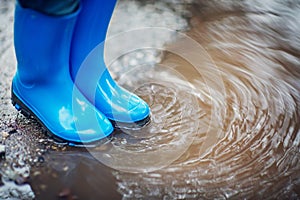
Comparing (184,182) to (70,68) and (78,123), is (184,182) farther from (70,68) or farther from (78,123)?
(70,68)

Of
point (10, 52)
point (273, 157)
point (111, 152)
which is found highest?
point (273, 157)

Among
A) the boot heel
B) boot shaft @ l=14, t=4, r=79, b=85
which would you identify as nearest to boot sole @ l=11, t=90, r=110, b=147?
the boot heel

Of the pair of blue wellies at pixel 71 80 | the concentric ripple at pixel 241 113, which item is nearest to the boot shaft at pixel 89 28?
the pair of blue wellies at pixel 71 80

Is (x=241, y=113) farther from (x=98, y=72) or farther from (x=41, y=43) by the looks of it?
(x=41, y=43)

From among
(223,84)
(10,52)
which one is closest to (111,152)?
(223,84)

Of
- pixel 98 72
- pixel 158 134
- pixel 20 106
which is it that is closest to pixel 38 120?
pixel 20 106

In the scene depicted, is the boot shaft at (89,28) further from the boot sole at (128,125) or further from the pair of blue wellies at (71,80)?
the boot sole at (128,125)

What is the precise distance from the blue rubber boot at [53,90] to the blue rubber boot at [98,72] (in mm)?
43

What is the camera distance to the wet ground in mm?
1219

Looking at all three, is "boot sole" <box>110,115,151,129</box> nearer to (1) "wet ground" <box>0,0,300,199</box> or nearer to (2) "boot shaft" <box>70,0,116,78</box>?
(1) "wet ground" <box>0,0,300,199</box>

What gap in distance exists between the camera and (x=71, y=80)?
1334 mm

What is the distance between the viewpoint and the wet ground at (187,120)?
1.22 m

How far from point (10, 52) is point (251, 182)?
3.27 feet

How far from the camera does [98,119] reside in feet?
4.37
